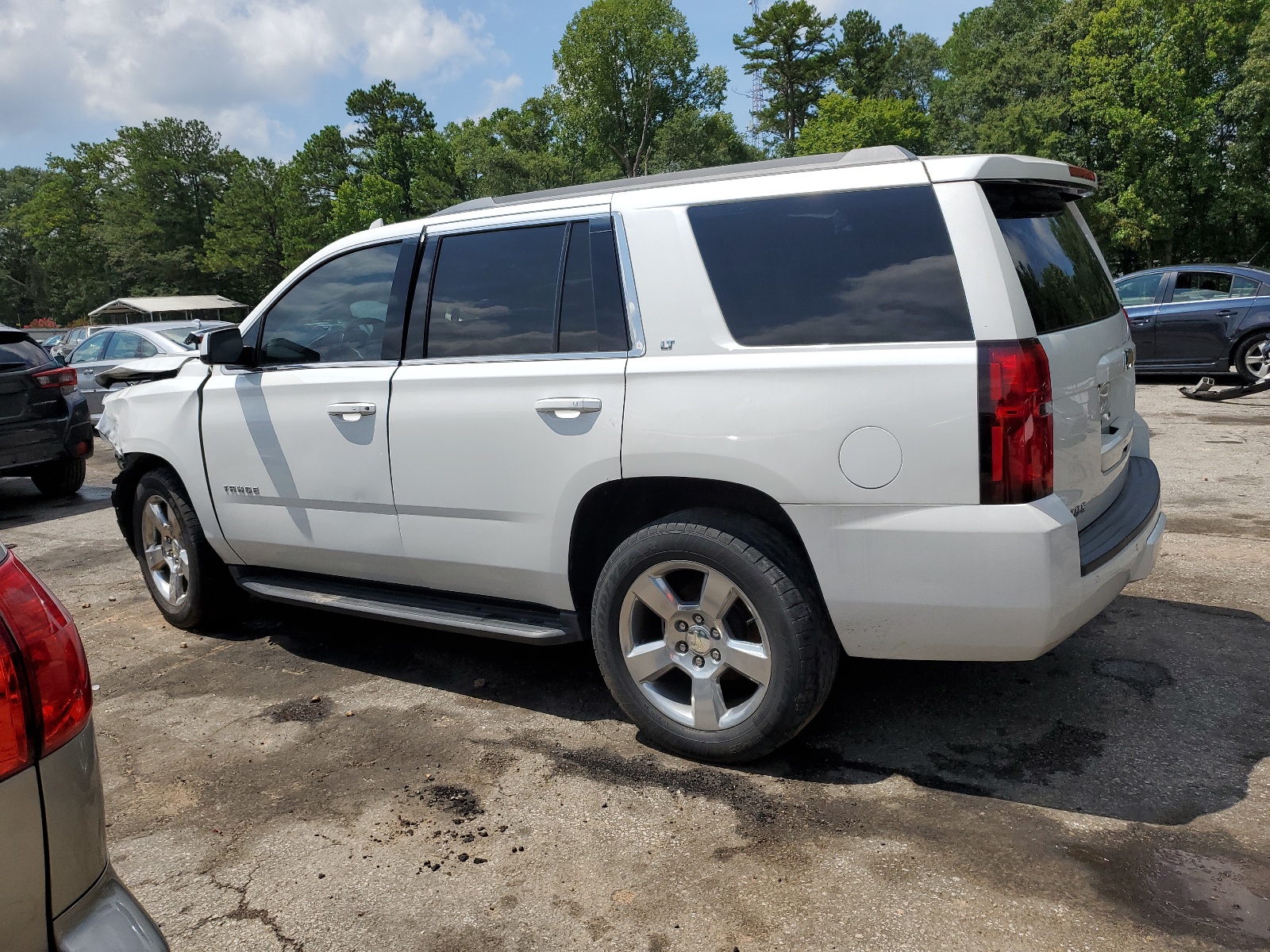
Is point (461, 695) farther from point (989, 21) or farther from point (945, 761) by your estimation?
point (989, 21)

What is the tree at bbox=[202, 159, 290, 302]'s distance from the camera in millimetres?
68312

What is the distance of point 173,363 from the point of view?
16.8 ft

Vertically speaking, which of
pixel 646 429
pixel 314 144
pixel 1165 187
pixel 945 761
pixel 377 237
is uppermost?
pixel 314 144

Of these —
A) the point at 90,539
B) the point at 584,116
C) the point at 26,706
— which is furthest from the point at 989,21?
the point at 26,706

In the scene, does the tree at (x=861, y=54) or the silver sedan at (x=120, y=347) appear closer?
the silver sedan at (x=120, y=347)

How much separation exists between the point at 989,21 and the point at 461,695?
63773 mm

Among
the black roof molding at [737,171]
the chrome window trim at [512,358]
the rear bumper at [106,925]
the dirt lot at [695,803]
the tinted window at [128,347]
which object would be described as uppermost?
the black roof molding at [737,171]

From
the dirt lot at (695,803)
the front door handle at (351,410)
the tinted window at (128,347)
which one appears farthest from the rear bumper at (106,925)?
the tinted window at (128,347)

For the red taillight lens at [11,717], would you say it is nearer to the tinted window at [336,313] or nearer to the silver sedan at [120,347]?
the tinted window at [336,313]

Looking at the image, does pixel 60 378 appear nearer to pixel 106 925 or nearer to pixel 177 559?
pixel 177 559

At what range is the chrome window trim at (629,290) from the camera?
131 inches

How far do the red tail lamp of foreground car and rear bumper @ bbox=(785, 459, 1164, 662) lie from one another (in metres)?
2.04

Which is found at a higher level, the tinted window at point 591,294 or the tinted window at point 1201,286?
the tinted window at point 591,294

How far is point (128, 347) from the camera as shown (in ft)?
43.6
